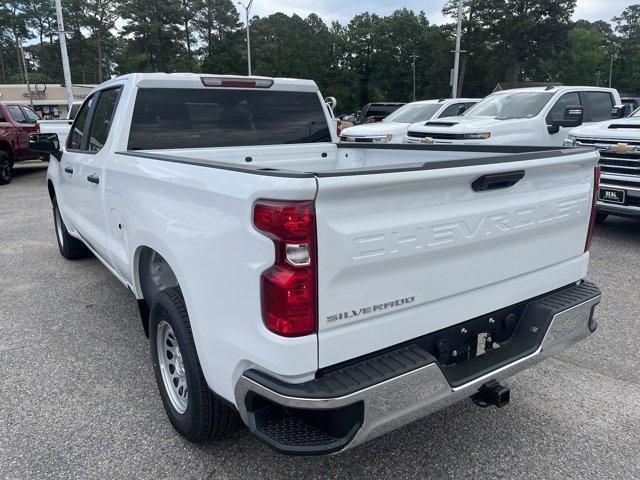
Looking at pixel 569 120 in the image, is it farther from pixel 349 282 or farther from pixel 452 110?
pixel 349 282

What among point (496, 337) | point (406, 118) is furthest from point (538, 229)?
point (406, 118)

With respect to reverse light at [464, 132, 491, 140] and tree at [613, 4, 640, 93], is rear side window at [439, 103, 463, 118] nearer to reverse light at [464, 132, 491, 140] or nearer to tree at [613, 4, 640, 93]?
reverse light at [464, 132, 491, 140]

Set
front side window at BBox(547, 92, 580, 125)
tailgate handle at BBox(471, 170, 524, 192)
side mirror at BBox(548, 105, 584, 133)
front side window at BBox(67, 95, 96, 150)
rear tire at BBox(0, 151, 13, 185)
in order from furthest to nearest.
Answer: rear tire at BBox(0, 151, 13, 185) → front side window at BBox(547, 92, 580, 125) → side mirror at BBox(548, 105, 584, 133) → front side window at BBox(67, 95, 96, 150) → tailgate handle at BBox(471, 170, 524, 192)

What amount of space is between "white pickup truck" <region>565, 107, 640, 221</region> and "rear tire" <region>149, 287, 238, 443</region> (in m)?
5.79

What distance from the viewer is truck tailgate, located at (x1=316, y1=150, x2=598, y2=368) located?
191 centimetres

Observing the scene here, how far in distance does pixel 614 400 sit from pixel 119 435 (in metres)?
2.97

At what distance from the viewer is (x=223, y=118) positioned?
13.3ft

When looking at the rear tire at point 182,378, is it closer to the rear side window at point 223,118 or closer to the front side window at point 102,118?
the rear side window at point 223,118

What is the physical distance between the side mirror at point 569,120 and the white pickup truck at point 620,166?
1.16 metres

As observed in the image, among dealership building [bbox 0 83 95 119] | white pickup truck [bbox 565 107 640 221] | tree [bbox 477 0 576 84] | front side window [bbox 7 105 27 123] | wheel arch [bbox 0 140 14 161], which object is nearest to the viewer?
white pickup truck [bbox 565 107 640 221]

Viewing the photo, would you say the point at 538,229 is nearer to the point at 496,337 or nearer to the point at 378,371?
the point at 496,337

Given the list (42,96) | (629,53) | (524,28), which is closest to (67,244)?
(42,96)

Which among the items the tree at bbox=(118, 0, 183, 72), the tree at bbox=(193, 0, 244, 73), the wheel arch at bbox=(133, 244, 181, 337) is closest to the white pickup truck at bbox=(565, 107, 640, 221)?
the wheel arch at bbox=(133, 244, 181, 337)

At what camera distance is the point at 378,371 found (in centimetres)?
201
